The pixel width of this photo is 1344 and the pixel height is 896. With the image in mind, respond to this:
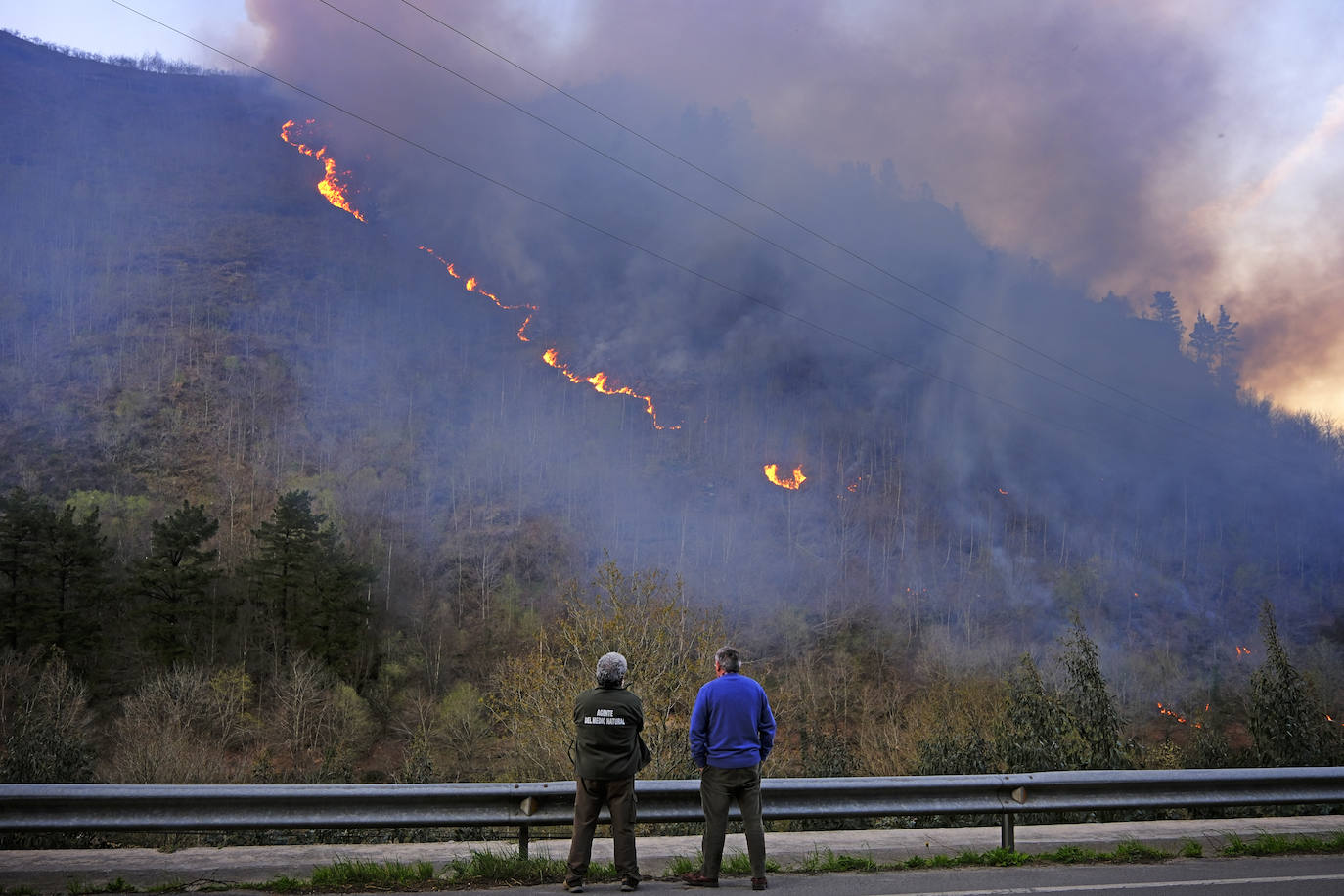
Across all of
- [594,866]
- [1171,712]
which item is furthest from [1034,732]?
[1171,712]

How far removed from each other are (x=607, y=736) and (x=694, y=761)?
0.78m

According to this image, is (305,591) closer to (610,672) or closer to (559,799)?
(559,799)

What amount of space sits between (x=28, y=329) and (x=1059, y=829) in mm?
175663

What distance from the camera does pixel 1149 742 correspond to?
71.8 metres

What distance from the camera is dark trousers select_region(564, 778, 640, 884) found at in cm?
804

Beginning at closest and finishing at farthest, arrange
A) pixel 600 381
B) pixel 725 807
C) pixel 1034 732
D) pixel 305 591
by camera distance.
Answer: pixel 725 807 → pixel 1034 732 → pixel 305 591 → pixel 600 381

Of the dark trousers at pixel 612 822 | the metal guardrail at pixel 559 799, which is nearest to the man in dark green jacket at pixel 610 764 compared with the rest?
the dark trousers at pixel 612 822

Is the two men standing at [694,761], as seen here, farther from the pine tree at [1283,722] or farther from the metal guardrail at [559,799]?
the pine tree at [1283,722]

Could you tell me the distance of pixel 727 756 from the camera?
835cm

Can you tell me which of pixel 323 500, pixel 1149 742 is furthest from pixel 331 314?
pixel 1149 742

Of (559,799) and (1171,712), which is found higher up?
(559,799)

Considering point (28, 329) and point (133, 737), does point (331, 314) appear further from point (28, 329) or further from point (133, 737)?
point (133, 737)

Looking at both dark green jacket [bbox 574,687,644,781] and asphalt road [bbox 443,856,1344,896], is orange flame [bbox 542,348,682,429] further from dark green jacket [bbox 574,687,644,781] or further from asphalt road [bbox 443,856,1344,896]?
dark green jacket [bbox 574,687,644,781]

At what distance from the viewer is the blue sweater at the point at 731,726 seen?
8.36 metres
